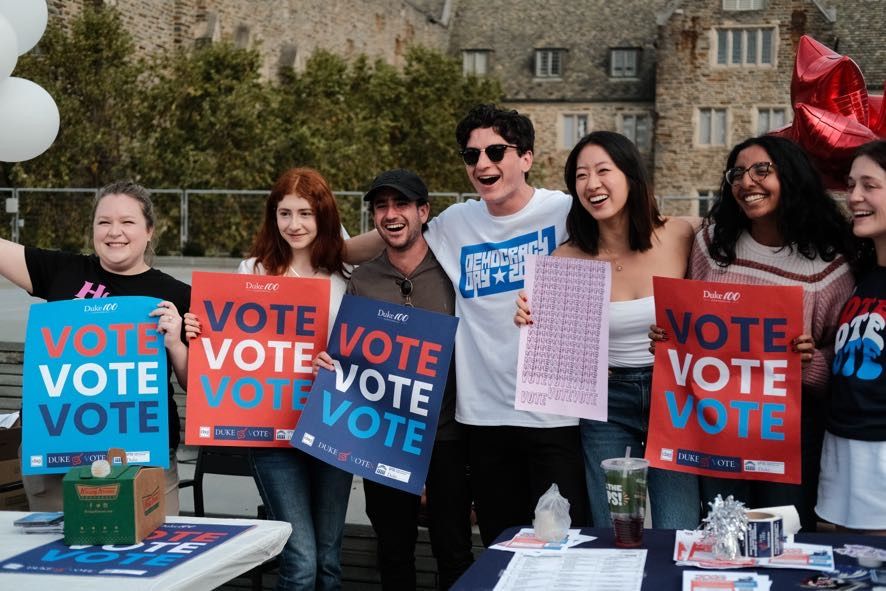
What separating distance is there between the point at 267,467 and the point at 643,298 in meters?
1.28

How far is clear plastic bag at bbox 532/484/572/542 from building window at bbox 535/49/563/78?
40.9 meters

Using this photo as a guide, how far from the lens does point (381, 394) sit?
3.57m

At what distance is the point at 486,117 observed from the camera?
3594mm

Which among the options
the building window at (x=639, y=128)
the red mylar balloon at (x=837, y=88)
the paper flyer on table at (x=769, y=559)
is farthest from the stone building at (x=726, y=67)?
the paper flyer on table at (x=769, y=559)

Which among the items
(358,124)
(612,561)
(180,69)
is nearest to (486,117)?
(612,561)

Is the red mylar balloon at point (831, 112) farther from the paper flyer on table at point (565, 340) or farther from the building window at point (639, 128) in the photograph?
the building window at point (639, 128)

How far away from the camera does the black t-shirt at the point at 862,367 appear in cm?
295

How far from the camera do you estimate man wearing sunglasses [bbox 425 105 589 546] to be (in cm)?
349

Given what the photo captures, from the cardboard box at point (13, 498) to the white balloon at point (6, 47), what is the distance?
1.73 metres

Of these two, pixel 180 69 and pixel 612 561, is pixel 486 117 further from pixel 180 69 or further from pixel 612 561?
pixel 180 69

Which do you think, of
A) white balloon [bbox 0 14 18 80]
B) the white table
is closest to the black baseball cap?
the white table

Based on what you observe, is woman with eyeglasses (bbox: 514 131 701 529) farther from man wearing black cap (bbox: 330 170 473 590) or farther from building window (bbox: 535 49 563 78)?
building window (bbox: 535 49 563 78)

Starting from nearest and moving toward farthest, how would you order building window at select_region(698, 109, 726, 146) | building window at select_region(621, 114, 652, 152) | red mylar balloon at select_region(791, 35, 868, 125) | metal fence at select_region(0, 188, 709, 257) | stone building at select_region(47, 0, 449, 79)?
red mylar balloon at select_region(791, 35, 868, 125)
metal fence at select_region(0, 188, 709, 257)
stone building at select_region(47, 0, 449, 79)
building window at select_region(698, 109, 726, 146)
building window at select_region(621, 114, 652, 152)

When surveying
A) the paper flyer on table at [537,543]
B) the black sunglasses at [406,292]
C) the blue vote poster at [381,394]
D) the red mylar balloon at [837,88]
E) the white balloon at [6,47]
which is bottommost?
the paper flyer on table at [537,543]
